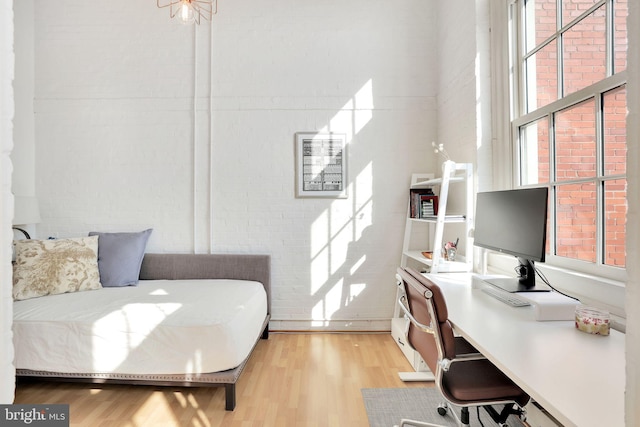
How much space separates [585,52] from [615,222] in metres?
0.90

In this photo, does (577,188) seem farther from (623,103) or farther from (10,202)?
(10,202)

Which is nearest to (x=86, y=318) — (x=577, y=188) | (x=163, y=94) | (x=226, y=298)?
(x=226, y=298)

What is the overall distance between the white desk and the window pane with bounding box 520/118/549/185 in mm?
978

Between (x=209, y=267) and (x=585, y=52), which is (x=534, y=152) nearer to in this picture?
(x=585, y=52)

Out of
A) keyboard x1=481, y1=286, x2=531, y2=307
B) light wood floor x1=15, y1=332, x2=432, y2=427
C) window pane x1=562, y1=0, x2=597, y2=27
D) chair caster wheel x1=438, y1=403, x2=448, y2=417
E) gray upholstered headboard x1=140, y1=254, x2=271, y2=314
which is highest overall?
window pane x1=562, y1=0, x2=597, y2=27

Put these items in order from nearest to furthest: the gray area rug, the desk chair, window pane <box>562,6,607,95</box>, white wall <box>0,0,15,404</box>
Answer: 1. white wall <box>0,0,15,404</box>
2. the desk chair
3. window pane <box>562,6,607,95</box>
4. the gray area rug

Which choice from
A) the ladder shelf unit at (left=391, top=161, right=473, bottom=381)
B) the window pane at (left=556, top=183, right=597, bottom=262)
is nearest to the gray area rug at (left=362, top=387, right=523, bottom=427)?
the ladder shelf unit at (left=391, top=161, right=473, bottom=381)

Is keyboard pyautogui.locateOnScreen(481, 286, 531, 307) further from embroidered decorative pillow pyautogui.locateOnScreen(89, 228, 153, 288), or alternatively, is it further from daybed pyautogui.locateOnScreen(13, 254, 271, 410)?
embroidered decorative pillow pyautogui.locateOnScreen(89, 228, 153, 288)

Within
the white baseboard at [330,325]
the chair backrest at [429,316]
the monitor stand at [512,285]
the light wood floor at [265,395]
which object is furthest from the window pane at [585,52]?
the white baseboard at [330,325]

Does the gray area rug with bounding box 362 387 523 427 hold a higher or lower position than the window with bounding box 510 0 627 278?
lower

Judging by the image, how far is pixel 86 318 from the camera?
82.4 inches

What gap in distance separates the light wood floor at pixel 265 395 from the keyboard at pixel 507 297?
35.1 inches

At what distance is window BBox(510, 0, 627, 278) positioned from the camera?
1614 millimetres

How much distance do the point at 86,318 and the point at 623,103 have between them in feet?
10.3
